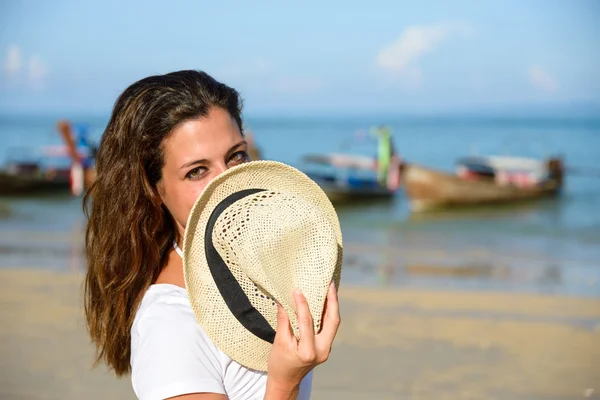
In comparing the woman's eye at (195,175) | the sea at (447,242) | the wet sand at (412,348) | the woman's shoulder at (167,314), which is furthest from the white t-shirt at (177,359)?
the sea at (447,242)

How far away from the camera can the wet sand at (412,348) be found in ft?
18.9

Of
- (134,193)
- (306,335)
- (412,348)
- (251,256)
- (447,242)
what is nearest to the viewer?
(306,335)

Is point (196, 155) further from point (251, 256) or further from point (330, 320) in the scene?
point (330, 320)

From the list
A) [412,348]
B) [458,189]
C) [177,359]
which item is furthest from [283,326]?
[458,189]

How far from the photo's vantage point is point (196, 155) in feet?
5.90

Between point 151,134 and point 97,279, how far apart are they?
1.31 feet

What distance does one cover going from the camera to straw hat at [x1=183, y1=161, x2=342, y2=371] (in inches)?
63.1

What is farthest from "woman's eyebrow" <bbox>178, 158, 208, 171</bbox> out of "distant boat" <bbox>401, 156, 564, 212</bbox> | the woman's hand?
"distant boat" <bbox>401, 156, 564, 212</bbox>

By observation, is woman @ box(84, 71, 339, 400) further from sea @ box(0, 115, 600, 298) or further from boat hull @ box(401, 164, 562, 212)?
boat hull @ box(401, 164, 562, 212)

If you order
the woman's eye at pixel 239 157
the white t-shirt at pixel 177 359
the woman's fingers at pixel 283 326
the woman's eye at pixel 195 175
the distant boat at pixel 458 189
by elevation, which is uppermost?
the woman's eye at pixel 239 157

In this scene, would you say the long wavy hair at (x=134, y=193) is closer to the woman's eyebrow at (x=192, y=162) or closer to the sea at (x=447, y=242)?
the woman's eyebrow at (x=192, y=162)

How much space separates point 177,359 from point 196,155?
0.45 m

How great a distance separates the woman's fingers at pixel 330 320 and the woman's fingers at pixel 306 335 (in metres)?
0.04

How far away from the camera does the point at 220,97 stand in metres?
1.90
